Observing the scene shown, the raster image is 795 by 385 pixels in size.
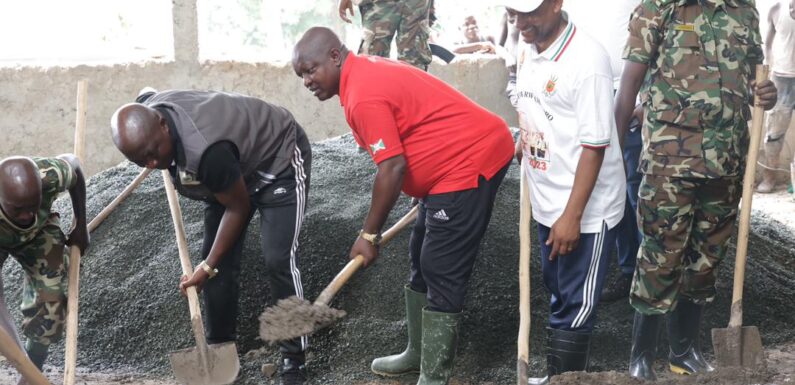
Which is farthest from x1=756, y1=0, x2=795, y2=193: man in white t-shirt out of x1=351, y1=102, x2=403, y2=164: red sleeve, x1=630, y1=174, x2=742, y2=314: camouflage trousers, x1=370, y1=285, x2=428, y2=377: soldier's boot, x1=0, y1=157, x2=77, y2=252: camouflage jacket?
x1=0, y1=157, x2=77, y2=252: camouflage jacket

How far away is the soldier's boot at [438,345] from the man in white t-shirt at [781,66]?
16.9 feet

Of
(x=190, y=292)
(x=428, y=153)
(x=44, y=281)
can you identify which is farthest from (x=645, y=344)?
(x=44, y=281)

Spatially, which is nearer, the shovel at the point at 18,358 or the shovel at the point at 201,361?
the shovel at the point at 18,358

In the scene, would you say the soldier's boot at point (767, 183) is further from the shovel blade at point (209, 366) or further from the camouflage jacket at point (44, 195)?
the camouflage jacket at point (44, 195)

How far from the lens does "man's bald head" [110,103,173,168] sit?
8.88ft

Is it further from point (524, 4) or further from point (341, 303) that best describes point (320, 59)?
point (341, 303)

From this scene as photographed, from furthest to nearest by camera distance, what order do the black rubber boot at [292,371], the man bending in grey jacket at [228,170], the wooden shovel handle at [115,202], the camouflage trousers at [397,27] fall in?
1. the camouflage trousers at [397,27]
2. the wooden shovel handle at [115,202]
3. the black rubber boot at [292,371]
4. the man bending in grey jacket at [228,170]

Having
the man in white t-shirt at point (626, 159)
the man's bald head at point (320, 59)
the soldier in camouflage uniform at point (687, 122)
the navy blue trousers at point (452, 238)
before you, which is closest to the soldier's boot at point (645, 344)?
the soldier in camouflage uniform at point (687, 122)

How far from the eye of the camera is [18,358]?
2627mm

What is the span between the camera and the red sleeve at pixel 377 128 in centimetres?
268

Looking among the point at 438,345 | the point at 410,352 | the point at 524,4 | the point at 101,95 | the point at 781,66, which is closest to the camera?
the point at 524,4

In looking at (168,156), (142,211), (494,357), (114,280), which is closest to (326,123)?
(142,211)

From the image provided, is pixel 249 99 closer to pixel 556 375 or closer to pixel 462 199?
pixel 462 199

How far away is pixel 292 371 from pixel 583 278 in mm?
1257
